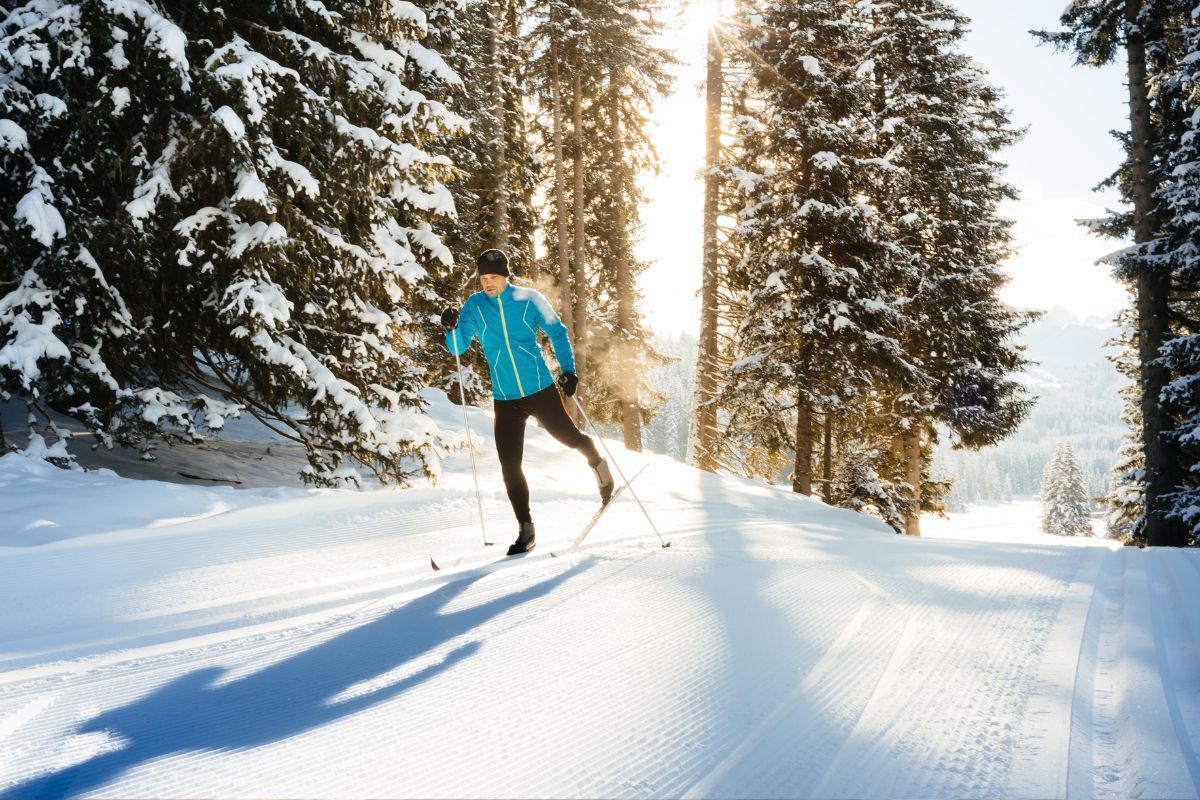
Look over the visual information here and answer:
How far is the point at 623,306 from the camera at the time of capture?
18812 millimetres

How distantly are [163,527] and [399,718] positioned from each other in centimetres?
321

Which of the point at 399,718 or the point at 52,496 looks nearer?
the point at 399,718

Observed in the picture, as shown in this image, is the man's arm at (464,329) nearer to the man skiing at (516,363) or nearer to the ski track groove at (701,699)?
the man skiing at (516,363)

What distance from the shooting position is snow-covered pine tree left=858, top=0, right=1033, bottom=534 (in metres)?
15.9

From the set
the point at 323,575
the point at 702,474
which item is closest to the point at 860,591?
the point at 323,575

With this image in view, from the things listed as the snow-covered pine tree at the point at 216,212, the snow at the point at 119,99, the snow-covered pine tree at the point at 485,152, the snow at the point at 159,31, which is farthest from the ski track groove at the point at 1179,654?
the snow-covered pine tree at the point at 485,152

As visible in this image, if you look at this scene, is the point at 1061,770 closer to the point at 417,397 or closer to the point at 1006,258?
the point at 417,397

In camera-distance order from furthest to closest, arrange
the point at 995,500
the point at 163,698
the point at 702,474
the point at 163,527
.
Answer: the point at 995,500 < the point at 702,474 < the point at 163,527 < the point at 163,698

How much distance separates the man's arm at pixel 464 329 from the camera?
14.6 feet

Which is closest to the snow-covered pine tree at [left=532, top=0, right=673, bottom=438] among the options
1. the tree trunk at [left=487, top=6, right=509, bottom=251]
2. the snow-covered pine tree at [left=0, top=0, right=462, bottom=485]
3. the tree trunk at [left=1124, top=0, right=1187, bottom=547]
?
the tree trunk at [left=487, top=6, right=509, bottom=251]

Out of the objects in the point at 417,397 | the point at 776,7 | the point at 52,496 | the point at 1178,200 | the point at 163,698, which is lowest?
the point at 163,698

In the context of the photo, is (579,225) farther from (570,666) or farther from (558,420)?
(570,666)

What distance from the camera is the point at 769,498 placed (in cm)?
868

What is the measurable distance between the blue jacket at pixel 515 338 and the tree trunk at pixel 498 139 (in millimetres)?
10907
